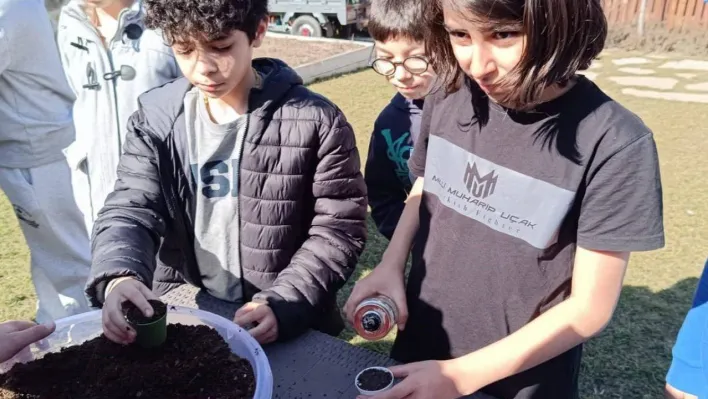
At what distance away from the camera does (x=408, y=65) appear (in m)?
2.06

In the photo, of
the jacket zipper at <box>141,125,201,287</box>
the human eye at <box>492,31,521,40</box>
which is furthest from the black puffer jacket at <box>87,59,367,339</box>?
the human eye at <box>492,31,521,40</box>

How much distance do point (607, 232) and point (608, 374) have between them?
209cm

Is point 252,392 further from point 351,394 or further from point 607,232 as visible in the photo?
point 607,232

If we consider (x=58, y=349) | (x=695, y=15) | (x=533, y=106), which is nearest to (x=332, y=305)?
(x=58, y=349)

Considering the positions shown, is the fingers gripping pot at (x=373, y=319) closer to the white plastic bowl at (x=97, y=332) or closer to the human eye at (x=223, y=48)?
the white plastic bowl at (x=97, y=332)

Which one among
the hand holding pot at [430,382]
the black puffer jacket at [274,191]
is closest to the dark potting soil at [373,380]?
the hand holding pot at [430,382]

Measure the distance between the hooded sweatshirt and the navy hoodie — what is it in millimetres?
1608

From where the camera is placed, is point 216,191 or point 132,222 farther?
point 216,191

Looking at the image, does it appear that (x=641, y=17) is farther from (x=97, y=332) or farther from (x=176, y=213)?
(x=97, y=332)

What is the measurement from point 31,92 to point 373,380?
2.36m

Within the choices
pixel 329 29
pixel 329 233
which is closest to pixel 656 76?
pixel 329 29

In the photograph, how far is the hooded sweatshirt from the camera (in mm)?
2582

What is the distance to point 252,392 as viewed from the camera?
3.88ft

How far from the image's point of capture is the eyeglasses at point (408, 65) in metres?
2.04
